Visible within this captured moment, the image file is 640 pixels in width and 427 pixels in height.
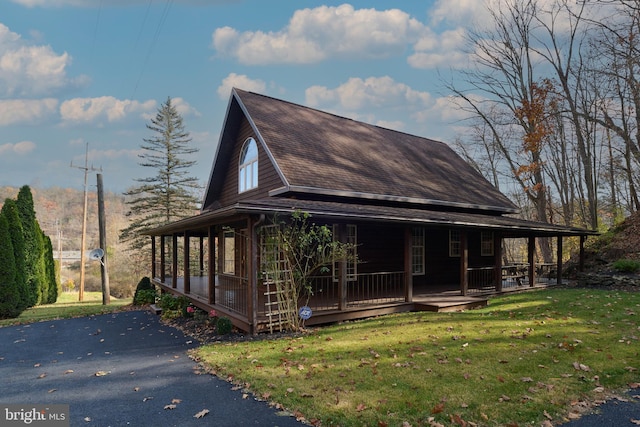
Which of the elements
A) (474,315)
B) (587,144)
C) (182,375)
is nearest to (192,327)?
(182,375)

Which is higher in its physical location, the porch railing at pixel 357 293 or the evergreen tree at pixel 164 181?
the evergreen tree at pixel 164 181

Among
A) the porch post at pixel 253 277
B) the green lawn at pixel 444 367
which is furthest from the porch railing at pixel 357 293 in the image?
the porch post at pixel 253 277

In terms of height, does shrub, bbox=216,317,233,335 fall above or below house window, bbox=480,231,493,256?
below

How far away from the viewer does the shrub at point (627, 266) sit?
15.6 metres

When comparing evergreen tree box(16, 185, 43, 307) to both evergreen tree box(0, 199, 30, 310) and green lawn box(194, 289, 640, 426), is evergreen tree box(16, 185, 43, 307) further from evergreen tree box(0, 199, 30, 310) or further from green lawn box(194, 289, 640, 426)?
green lawn box(194, 289, 640, 426)

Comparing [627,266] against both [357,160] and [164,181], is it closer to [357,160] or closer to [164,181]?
[357,160]

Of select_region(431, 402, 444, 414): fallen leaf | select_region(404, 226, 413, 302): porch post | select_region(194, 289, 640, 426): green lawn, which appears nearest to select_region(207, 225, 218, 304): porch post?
select_region(194, 289, 640, 426): green lawn

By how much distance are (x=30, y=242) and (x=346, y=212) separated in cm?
1853

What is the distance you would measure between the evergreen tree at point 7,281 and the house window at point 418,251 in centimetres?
1533

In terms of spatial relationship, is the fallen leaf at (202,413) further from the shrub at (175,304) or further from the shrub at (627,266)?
the shrub at (627,266)

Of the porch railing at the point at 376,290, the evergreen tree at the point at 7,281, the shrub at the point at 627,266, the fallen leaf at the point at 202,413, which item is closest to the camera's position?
the fallen leaf at the point at 202,413

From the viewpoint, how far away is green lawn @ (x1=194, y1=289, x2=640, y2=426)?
15.1 feet

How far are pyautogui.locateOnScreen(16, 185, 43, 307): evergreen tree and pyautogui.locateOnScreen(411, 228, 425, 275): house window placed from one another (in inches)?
730

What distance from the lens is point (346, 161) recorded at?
1401cm
